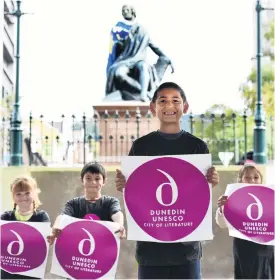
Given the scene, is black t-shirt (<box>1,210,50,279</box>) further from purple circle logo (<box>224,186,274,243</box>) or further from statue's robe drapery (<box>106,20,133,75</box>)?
statue's robe drapery (<box>106,20,133,75</box>)

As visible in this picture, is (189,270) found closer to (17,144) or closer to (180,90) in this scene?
(180,90)

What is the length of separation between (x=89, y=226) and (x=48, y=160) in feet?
16.9

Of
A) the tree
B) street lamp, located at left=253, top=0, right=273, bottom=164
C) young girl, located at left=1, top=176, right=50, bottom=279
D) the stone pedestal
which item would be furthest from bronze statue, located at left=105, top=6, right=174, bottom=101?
young girl, located at left=1, top=176, right=50, bottom=279

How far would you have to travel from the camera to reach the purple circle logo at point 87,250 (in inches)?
109

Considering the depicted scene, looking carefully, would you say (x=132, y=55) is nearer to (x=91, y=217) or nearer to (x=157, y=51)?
(x=157, y=51)

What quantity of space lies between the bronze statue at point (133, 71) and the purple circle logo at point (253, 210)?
4317 millimetres

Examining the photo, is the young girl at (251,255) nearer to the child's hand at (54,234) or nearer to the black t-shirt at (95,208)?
the black t-shirt at (95,208)

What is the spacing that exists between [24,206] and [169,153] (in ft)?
3.19

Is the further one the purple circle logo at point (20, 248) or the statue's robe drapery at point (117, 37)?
the statue's robe drapery at point (117, 37)

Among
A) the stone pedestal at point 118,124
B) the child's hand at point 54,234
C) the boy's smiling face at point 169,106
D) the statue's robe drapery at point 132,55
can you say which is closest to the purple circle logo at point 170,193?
the boy's smiling face at point 169,106

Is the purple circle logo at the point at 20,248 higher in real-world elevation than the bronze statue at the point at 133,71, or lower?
lower

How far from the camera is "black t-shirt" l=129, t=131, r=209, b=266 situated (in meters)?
2.50

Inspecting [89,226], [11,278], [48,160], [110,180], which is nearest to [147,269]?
[89,226]

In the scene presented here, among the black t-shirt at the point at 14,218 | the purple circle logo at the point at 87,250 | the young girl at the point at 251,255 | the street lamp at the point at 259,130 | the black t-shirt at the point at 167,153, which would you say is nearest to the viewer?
the black t-shirt at the point at 167,153
